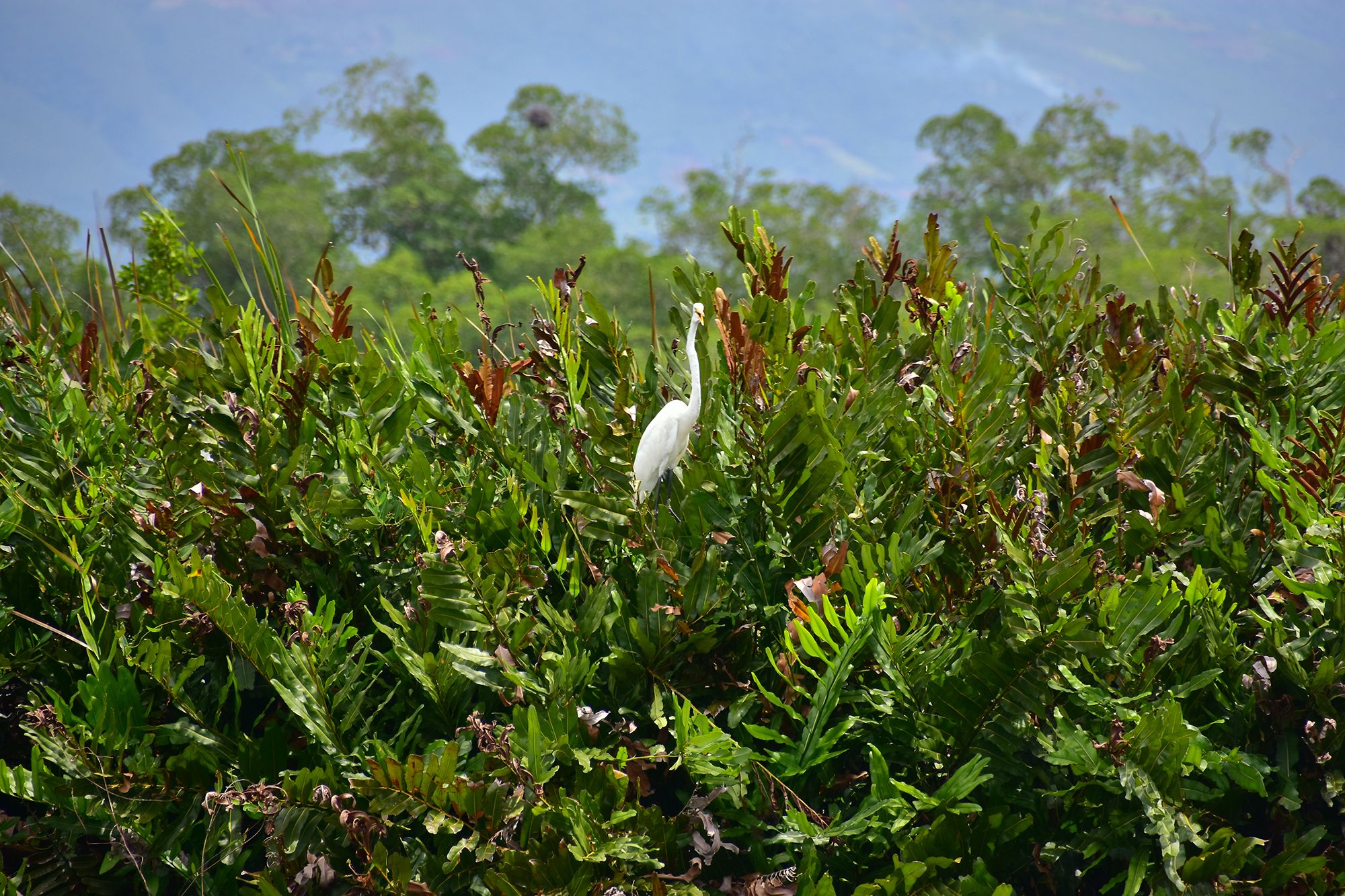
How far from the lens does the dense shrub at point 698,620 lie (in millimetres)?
1412

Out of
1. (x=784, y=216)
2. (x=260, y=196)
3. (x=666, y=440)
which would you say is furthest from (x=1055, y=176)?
(x=666, y=440)

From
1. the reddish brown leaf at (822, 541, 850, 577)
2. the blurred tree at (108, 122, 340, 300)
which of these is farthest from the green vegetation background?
the blurred tree at (108, 122, 340, 300)

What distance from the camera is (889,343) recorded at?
78.0 inches

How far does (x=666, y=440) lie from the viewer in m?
1.73

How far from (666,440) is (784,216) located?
47568 millimetres

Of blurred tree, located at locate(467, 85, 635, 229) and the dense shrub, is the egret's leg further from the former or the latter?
blurred tree, located at locate(467, 85, 635, 229)

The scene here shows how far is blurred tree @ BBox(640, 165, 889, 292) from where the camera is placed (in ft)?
153

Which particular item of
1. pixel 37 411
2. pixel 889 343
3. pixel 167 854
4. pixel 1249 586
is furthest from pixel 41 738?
pixel 1249 586

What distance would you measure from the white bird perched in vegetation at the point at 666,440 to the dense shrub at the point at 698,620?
0.04m

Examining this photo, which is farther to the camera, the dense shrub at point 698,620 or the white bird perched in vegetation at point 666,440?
the white bird perched in vegetation at point 666,440

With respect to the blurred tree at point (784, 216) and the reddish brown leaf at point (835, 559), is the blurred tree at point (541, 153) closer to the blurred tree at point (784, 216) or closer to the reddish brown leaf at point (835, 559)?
the blurred tree at point (784, 216)

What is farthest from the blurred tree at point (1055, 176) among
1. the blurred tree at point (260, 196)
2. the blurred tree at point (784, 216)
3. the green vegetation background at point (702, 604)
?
the green vegetation background at point (702, 604)

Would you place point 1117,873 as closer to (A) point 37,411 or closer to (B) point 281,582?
(B) point 281,582

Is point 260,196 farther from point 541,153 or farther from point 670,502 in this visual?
point 670,502
